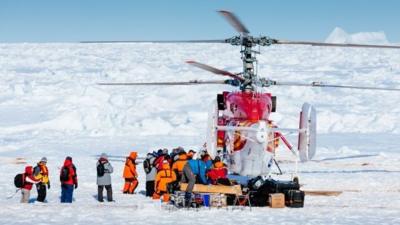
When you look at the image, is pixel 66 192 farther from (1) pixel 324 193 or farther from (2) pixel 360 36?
(2) pixel 360 36

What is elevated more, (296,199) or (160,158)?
(160,158)

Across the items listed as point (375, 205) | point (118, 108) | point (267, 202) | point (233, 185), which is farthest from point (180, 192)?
point (118, 108)

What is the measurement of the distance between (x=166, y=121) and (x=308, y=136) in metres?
16.9

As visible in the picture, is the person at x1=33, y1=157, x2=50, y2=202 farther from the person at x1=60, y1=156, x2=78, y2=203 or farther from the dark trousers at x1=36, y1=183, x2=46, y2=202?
the person at x1=60, y1=156, x2=78, y2=203

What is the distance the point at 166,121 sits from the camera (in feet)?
95.0

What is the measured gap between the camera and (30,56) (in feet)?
156

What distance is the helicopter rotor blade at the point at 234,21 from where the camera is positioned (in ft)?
33.9

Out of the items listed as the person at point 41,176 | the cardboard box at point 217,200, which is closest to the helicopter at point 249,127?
the cardboard box at point 217,200

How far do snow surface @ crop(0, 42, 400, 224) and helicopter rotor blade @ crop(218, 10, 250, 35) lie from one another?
3304 millimetres

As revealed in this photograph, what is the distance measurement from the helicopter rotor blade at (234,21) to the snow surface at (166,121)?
330 centimetres

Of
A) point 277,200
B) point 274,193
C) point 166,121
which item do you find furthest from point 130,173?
point 166,121

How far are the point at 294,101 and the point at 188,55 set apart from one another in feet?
56.2

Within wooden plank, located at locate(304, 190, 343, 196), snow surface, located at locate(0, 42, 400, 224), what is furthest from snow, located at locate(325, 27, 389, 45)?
wooden plank, located at locate(304, 190, 343, 196)

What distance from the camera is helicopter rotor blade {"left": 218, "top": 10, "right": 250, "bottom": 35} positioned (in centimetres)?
1033
